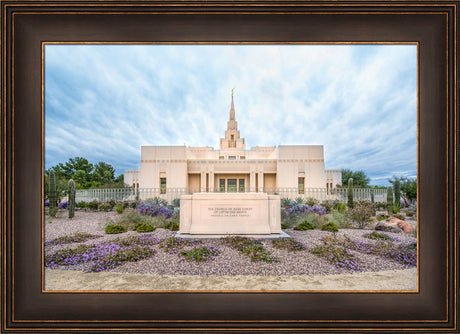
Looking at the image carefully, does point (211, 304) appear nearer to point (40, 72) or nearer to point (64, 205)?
point (40, 72)

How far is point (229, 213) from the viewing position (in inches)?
250

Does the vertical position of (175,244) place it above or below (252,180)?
below

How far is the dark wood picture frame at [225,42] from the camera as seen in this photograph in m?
2.02

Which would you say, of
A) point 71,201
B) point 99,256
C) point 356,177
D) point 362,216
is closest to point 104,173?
point 71,201

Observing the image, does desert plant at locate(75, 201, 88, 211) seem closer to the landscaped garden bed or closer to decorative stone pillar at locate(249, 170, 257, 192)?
the landscaped garden bed

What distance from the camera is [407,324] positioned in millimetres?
1995

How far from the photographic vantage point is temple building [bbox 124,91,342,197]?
65.8ft

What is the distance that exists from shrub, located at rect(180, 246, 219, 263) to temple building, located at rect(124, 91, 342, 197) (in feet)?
48.8

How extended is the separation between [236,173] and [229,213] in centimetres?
1570

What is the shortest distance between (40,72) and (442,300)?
4.98 metres

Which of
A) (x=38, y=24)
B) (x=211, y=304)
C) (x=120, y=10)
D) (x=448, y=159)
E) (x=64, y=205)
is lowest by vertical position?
(x=64, y=205)

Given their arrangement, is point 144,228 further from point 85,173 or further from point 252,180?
point 85,173

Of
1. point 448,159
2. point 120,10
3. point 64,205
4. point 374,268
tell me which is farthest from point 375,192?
point 64,205

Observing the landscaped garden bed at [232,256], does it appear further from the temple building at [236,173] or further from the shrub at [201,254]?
the temple building at [236,173]
